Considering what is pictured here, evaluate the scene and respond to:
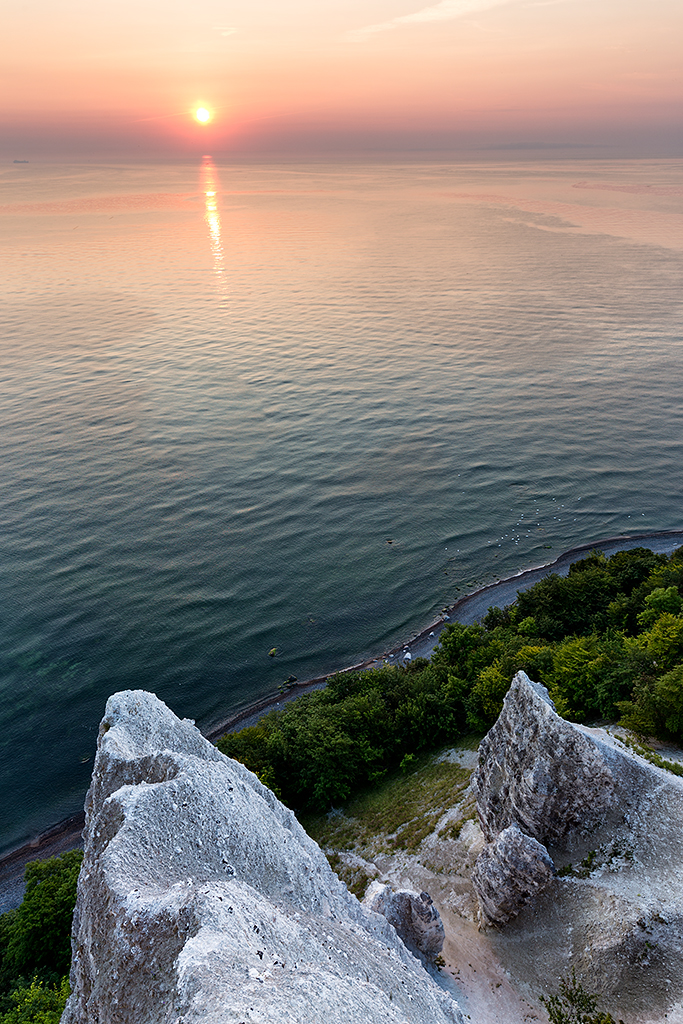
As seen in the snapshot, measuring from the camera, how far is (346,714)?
1967 inches

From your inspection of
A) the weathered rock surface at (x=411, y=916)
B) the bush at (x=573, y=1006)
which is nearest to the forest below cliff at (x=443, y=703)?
the bush at (x=573, y=1006)

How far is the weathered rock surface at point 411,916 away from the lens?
28234mm

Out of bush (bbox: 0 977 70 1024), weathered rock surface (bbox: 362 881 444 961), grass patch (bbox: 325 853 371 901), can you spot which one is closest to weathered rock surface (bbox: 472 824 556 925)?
weathered rock surface (bbox: 362 881 444 961)

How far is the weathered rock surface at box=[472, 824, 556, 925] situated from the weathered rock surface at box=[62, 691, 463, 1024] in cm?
778

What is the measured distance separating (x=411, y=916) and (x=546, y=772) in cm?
899

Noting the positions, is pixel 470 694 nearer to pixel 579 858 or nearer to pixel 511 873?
pixel 579 858

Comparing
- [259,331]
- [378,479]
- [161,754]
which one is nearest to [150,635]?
[378,479]

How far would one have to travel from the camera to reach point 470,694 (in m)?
50.3

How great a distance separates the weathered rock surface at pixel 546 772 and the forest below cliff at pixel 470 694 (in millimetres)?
9552

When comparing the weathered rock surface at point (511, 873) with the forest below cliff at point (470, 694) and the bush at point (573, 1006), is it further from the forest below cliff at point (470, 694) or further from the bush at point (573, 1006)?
the forest below cliff at point (470, 694)

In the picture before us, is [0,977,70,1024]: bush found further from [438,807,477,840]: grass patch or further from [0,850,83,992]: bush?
[438,807,477,840]: grass patch

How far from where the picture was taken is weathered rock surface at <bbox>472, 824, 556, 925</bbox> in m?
28.3

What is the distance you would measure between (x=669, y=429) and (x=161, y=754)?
114 m

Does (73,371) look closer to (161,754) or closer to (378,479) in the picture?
(378,479)
